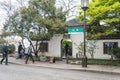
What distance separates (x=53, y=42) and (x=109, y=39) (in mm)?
6269

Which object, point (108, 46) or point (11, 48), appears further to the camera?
point (11, 48)

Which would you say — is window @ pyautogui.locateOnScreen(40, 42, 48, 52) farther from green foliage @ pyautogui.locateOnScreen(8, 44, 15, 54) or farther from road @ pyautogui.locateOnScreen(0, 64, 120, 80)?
road @ pyautogui.locateOnScreen(0, 64, 120, 80)

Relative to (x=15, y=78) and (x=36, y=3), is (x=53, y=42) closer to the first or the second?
(x=36, y=3)

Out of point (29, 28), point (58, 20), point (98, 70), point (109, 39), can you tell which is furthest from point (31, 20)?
point (98, 70)

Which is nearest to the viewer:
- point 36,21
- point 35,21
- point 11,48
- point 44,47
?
point 36,21

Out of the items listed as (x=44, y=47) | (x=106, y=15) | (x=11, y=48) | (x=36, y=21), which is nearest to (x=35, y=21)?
(x=36, y=21)

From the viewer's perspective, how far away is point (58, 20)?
23.9 meters

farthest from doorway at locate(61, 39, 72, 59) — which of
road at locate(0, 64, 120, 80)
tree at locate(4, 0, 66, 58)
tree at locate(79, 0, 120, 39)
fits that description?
road at locate(0, 64, 120, 80)

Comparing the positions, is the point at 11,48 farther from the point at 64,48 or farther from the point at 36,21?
the point at 36,21

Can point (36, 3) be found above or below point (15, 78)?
above

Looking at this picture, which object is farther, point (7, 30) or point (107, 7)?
point (7, 30)

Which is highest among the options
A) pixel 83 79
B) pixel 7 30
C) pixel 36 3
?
pixel 36 3

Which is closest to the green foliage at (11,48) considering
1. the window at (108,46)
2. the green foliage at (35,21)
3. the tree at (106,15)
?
the green foliage at (35,21)

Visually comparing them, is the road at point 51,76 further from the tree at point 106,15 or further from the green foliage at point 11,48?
the green foliage at point 11,48
